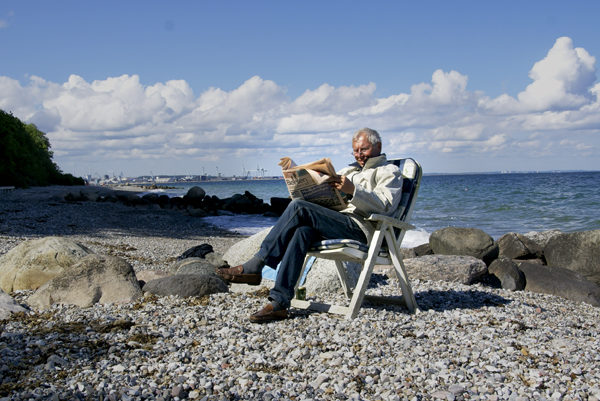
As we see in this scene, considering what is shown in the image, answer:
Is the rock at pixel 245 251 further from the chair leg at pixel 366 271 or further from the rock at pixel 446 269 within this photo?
the chair leg at pixel 366 271

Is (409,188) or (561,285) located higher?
(409,188)

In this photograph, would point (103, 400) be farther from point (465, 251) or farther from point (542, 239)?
point (542, 239)

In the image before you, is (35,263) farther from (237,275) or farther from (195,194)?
(195,194)

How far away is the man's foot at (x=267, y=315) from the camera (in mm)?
4594

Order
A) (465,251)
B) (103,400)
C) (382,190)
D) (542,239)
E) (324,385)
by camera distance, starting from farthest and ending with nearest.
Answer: (542,239)
(465,251)
(382,190)
(324,385)
(103,400)

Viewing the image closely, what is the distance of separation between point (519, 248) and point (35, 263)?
870cm

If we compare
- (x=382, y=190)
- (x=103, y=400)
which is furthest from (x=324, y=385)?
(x=382, y=190)

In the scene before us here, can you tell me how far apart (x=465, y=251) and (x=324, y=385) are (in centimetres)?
655

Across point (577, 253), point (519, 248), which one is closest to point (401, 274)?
point (577, 253)

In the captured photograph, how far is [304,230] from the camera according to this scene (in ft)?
15.4

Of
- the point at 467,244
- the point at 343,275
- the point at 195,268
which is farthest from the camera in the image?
the point at 467,244

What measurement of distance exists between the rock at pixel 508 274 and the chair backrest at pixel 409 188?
9.89 ft

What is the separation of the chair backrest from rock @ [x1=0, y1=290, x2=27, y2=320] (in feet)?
12.3

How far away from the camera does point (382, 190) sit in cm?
489
